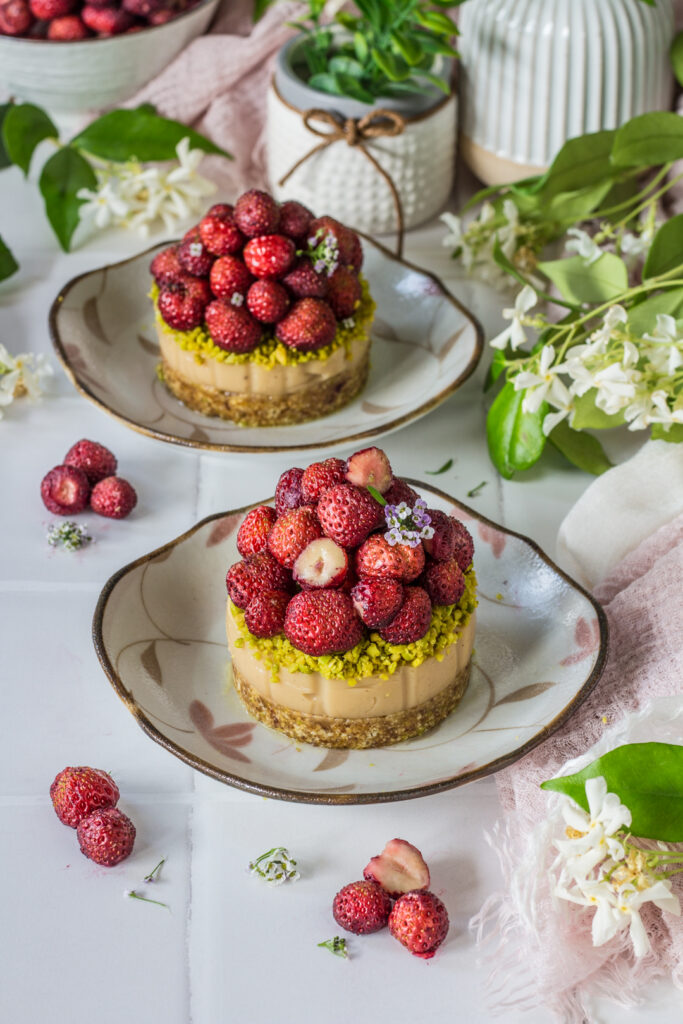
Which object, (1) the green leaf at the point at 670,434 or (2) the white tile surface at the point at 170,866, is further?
(1) the green leaf at the point at 670,434

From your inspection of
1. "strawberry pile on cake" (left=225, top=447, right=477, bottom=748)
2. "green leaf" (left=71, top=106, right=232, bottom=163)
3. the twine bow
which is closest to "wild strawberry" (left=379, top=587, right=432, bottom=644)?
"strawberry pile on cake" (left=225, top=447, right=477, bottom=748)

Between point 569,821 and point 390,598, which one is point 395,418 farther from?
point 569,821

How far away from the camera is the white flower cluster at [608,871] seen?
1.04 m

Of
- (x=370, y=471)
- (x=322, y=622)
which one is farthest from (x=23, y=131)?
(x=322, y=622)

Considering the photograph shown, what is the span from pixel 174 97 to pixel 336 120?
0.39 meters

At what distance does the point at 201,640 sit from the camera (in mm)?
1422

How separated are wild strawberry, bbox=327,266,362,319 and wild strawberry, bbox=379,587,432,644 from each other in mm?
622

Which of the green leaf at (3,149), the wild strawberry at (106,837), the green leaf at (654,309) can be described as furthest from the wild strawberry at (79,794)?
the green leaf at (3,149)

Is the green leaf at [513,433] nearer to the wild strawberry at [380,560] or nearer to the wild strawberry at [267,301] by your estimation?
the wild strawberry at [267,301]

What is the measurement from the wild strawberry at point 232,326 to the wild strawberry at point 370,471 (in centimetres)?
46

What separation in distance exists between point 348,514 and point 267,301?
528 mm

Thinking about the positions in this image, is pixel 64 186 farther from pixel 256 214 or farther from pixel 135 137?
pixel 256 214

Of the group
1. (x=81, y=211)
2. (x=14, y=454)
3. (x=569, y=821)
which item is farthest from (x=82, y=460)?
(x=569, y=821)

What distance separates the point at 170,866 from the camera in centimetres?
122
